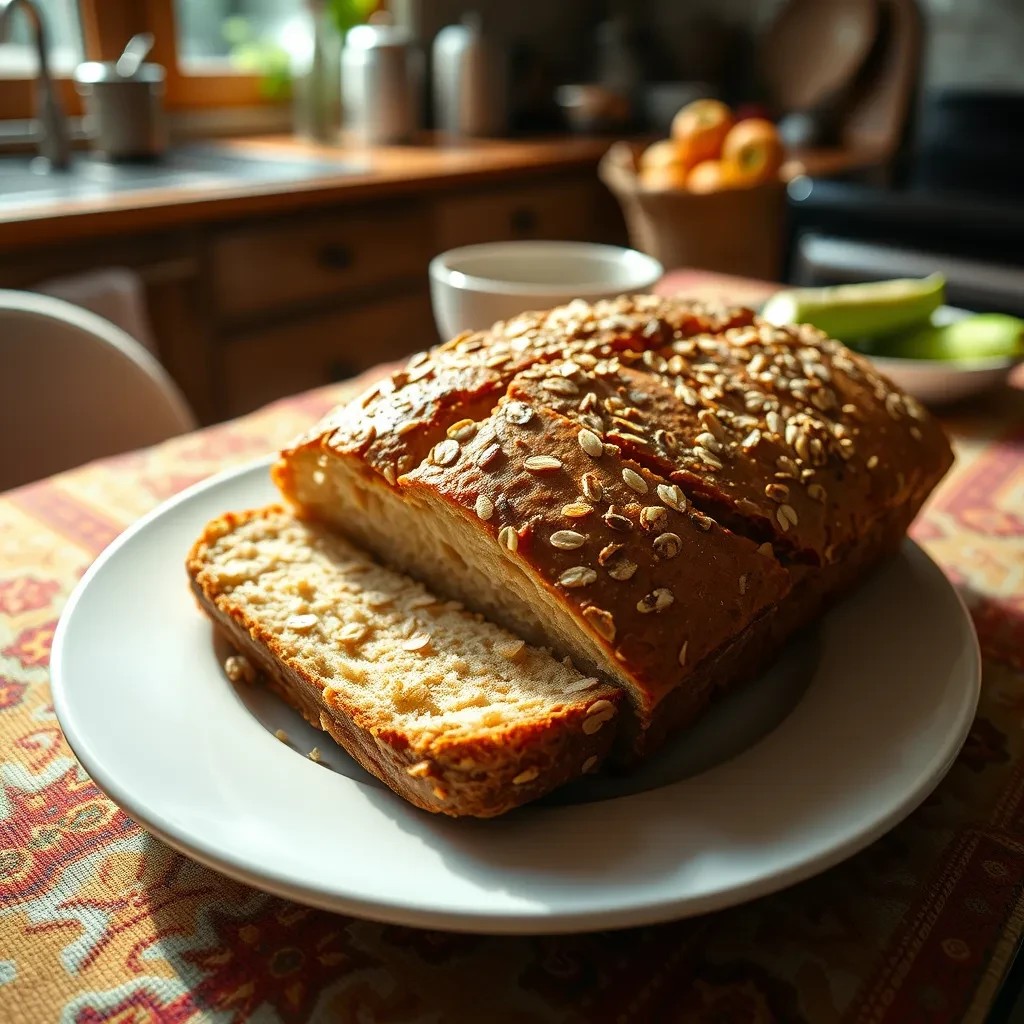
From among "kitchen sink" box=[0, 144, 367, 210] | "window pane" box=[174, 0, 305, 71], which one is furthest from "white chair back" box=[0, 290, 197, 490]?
"window pane" box=[174, 0, 305, 71]

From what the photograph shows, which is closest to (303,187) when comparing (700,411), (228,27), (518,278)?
(518,278)

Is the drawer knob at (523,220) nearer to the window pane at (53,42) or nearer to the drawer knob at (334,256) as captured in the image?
the drawer knob at (334,256)

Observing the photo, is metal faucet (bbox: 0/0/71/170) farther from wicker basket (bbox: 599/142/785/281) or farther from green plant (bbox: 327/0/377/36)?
wicker basket (bbox: 599/142/785/281)

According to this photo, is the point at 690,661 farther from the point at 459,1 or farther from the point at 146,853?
the point at 459,1

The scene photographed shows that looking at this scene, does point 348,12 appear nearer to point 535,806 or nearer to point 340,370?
point 340,370

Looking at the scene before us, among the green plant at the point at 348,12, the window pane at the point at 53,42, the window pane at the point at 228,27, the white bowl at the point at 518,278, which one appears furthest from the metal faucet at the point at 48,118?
the white bowl at the point at 518,278

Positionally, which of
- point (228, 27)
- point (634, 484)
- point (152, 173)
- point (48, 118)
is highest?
point (228, 27)
